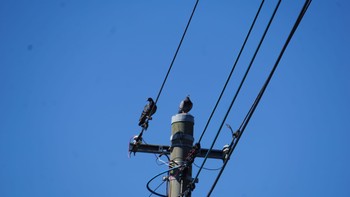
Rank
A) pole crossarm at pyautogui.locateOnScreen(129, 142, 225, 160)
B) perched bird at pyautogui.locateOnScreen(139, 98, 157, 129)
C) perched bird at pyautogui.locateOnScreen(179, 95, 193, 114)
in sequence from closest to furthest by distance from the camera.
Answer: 1. pole crossarm at pyautogui.locateOnScreen(129, 142, 225, 160)
2. perched bird at pyautogui.locateOnScreen(179, 95, 193, 114)
3. perched bird at pyautogui.locateOnScreen(139, 98, 157, 129)

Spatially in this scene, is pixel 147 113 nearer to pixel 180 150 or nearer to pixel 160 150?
pixel 160 150

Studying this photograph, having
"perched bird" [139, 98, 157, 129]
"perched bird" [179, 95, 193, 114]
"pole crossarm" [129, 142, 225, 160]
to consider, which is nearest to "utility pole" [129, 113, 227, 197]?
"pole crossarm" [129, 142, 225, 160]

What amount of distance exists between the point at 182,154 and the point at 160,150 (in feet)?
2.94

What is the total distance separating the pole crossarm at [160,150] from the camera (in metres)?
9.83

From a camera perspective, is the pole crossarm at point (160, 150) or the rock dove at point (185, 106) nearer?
the pole crossarm at point (160, 150)

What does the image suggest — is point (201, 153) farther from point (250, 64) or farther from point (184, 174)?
point (250, 64)

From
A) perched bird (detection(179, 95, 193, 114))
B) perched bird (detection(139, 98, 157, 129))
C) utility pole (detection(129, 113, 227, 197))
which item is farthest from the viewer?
perched bird (detection(139, 98, 157, 129))

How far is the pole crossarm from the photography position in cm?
983

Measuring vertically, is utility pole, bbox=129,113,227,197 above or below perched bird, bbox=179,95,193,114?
below

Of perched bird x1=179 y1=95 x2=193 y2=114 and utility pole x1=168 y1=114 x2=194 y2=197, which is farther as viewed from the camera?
perched bird x1=179 y1=95 x2=193 y2=114

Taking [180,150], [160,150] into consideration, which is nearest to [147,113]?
[160,150]

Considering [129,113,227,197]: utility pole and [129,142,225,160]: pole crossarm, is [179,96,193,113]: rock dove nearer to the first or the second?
[129,113,227,197]: utility pole

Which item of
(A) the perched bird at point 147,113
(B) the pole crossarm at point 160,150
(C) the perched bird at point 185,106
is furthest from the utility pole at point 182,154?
(A) the perched bird at point 147,113

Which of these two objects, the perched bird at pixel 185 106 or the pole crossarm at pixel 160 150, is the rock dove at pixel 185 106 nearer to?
the perched bird at pixel 185 106
